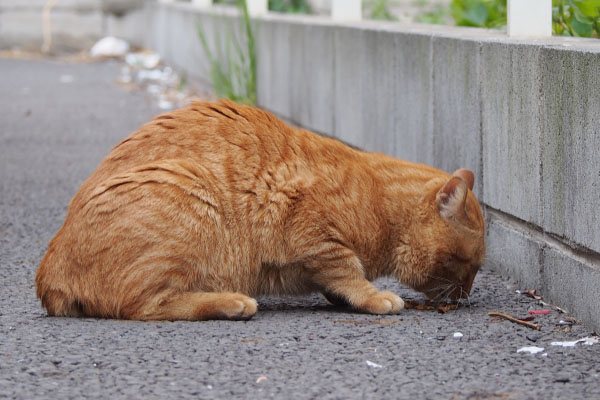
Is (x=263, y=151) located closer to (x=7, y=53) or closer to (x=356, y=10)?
(x=356, y=10)

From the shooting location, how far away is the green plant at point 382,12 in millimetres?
9575

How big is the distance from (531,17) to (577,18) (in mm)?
562

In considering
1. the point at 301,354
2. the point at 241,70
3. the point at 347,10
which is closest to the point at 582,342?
the point at 301,354

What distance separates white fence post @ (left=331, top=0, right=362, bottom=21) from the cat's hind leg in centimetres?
411

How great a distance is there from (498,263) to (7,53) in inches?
627

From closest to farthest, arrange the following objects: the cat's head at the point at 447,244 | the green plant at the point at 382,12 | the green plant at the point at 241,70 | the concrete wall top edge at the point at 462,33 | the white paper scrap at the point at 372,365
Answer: the white paper scrap at the point at 372,365, the concrete wall top edge at the point at 462,33, the cat's head at the point at 447,244, the green plant at the point at 382,12, the green plant at the point at 241,70

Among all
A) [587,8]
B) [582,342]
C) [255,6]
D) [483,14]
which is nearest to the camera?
[582,342]

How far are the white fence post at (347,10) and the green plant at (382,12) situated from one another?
1.91 metres

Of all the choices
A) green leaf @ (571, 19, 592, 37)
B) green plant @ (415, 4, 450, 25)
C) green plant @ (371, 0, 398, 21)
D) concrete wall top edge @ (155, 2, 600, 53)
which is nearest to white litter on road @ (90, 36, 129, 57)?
green plant @ (371, 0, 398, 21)

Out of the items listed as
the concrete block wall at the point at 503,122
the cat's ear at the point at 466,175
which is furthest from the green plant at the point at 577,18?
the cat's ear at the point at 466,175

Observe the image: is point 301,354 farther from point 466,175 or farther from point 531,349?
point 466,175

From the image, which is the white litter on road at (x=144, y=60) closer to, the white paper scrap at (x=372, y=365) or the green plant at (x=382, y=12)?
the green plant at (x=382, y=12)

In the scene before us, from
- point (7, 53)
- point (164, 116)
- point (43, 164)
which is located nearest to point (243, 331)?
point (164, 116)

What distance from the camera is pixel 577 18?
5164 mm
